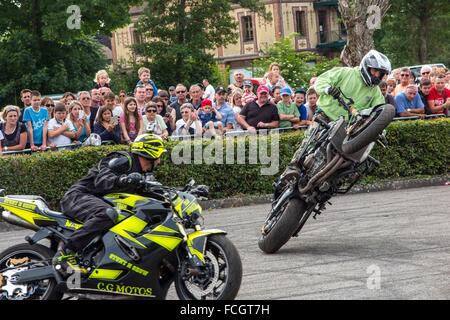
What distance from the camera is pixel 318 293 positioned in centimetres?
850

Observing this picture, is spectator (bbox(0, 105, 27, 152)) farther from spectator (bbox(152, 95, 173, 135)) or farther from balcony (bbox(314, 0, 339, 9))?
balcony (bbox(314, 0, 339, 9))

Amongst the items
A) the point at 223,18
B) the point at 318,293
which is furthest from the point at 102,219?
the point at 223,18

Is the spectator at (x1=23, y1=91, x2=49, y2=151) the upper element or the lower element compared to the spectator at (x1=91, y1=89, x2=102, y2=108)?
lower

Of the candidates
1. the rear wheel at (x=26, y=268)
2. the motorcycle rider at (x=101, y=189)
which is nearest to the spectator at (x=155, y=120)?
the motorcycle rider at (x=101, y=189)

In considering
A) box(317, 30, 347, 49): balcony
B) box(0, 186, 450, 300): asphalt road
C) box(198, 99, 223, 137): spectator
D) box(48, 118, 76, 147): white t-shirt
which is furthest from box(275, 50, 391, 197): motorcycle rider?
box(317, 30, 347, 49): balcony

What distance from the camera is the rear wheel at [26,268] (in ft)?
27.1

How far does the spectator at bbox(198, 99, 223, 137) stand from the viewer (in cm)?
1748

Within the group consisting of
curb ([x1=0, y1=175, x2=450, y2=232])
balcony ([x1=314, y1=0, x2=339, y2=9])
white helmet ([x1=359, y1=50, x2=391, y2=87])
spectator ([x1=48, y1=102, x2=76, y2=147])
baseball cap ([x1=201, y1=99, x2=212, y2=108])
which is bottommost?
curb ([x1=0, y1=175, x2=450, y2=232])

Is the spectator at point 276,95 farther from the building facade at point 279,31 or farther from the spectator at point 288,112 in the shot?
the building facade at point 279,31

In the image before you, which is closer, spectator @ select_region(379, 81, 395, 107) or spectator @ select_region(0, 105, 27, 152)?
spectator @ select_region(0, 105, 27, 152)

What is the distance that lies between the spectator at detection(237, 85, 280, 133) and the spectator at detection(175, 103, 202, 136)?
0.92 m

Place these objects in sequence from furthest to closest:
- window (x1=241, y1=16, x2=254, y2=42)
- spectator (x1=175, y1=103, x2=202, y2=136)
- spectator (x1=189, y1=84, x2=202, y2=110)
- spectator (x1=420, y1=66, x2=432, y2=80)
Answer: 1. window (x1=241, y1=16, x2=254, y2=42)
2. spectator (x1=420, y1=66, x2=432, y2=80)
3. spectator (x1=189, y1=84, x2=202, y2=110)
4. spectator (x1=175, y1=103, x2=202, y2=136)

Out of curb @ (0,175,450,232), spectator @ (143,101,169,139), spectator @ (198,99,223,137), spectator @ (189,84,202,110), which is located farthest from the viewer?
spectator @ (189,84,202,110)

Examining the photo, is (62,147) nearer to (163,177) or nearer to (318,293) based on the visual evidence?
(163,177)
